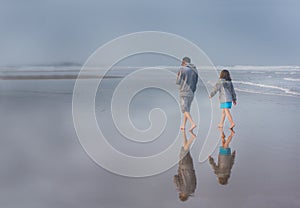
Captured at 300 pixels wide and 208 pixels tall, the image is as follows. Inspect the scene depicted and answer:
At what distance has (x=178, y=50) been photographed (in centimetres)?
1050

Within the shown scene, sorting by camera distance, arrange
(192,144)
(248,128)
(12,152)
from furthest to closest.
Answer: (248,128) < (192,144) < (12,152)

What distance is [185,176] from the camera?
6516 mm

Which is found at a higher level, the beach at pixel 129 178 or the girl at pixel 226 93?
the girl at pixel 226 93

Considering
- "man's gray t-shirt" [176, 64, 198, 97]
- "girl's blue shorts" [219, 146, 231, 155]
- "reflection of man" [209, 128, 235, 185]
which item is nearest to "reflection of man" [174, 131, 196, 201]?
"reflection of man" [209, 128, 235, 185]

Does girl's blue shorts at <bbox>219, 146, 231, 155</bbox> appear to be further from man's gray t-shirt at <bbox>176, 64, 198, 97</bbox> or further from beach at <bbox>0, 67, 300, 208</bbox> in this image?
man's gray t-shirt at <bbox>176, 64, 198, 97</bbox>

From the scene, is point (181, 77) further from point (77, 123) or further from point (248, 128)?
point (77, 123)

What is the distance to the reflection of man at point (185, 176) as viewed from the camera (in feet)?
18.9

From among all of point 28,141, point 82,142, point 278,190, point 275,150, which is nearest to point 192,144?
point 275,150

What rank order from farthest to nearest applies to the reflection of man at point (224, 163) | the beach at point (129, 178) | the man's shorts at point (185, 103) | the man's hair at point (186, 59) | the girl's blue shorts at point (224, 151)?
the man's shorts at point (185, 103), the man's hair at point (186, 59), the girl's blue shorts at point (224, 151), the reflection of man at point (224, 163), the beach at point (129, 178)

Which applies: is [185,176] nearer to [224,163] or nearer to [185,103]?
[224,163]

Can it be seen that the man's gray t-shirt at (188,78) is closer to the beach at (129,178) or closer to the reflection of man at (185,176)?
the beach at (129,178)

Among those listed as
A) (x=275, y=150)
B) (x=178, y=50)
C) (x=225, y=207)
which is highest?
(x=178, y=50)

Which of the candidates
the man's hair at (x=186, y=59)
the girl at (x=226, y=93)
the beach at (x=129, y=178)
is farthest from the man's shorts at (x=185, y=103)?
the man's hair at (x=186, y=59)

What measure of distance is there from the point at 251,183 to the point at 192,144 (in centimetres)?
269
